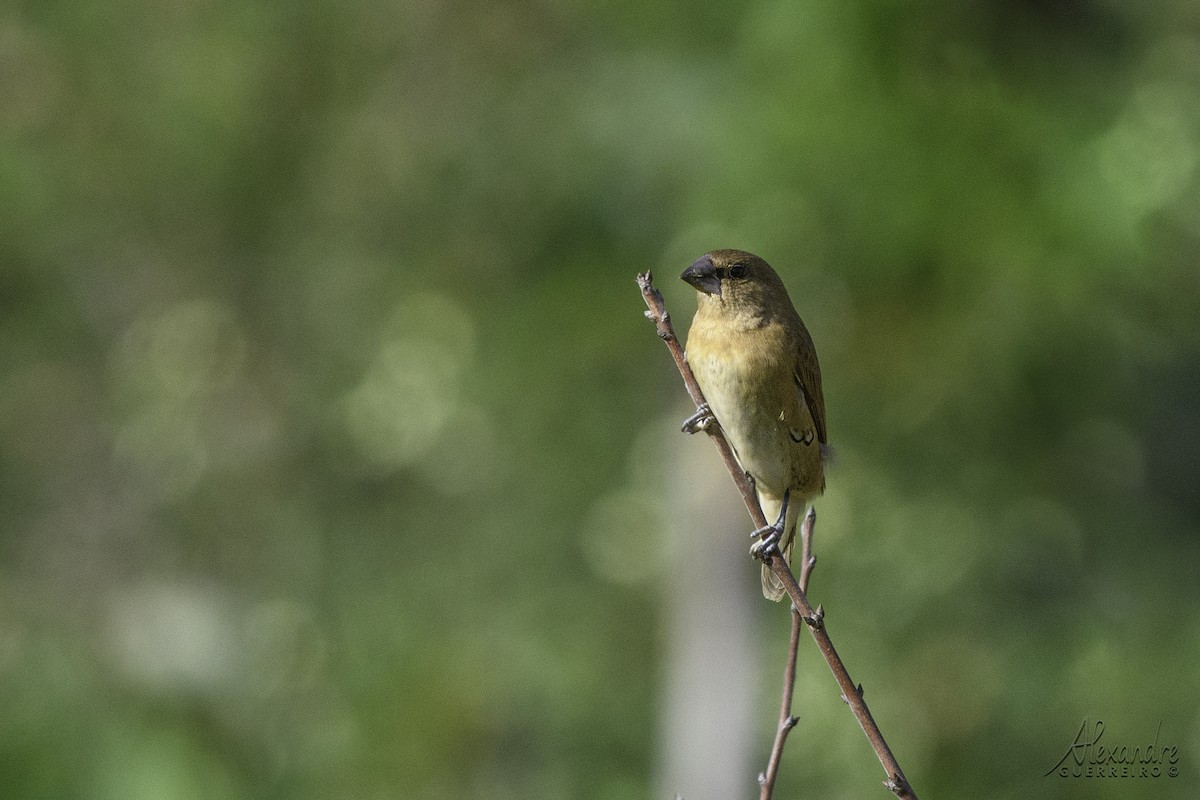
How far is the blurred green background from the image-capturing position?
6996 mm

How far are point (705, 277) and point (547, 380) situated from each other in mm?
5258

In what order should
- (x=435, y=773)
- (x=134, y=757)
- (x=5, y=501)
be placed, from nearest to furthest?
(x=134, y=757) → (x=435, y=773) → (x=5, y=501)

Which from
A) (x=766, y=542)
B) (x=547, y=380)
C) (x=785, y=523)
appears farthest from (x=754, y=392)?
(x=547, y=380)

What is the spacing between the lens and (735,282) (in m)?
3.46

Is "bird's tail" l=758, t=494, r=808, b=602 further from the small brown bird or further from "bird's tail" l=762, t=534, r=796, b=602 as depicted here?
the small brown bird

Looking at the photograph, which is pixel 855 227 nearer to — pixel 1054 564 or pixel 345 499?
pixel 1054 564

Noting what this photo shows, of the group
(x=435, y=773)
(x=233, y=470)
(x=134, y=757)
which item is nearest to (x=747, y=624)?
(x=435, y=773)

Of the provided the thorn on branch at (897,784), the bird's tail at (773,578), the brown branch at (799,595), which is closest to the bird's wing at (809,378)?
the bird's tail at (773,578)

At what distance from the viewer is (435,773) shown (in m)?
8.62

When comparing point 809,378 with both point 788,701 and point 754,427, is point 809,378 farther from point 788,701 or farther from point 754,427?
Answer: point 788,701

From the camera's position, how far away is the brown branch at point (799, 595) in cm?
222

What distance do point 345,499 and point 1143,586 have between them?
5.61 m

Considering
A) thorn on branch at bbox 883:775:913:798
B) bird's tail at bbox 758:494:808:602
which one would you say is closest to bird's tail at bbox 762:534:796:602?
bird's tail at bbox 758:494:808:602

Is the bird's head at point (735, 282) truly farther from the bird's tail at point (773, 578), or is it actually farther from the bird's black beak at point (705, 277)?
the bird's tail at point (773, 578)
